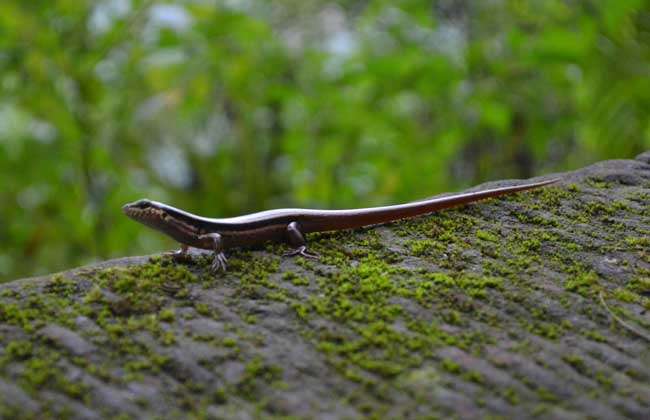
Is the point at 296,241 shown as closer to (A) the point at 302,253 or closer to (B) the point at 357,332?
Answer: (A) the point at 302,253

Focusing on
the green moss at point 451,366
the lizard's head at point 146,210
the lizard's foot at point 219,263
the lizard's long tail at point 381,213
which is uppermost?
the lizard's head at point 146,210

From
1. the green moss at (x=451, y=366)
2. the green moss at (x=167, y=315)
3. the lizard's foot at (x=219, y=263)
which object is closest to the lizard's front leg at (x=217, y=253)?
the lizard's foot at (x=219, y=263)

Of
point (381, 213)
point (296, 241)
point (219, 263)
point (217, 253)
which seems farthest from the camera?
point (381, 213)

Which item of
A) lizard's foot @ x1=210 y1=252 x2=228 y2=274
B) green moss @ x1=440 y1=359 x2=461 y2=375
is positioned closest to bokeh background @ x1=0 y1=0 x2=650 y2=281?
lizard's foot @ x1=210 y1=252 x2=228 y2=274

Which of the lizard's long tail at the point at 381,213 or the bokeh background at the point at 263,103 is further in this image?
the bokeh background at the point at 263,103

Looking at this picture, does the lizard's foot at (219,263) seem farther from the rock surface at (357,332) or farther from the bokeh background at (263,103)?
the bokeh background at (263,103)

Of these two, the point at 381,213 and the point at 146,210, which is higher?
the point at 146,210

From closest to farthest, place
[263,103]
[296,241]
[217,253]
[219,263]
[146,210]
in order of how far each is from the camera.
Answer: [219,263], [217,253], [296,241], [146,210], [263,103]

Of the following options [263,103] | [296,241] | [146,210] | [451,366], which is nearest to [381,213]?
[296,241]
